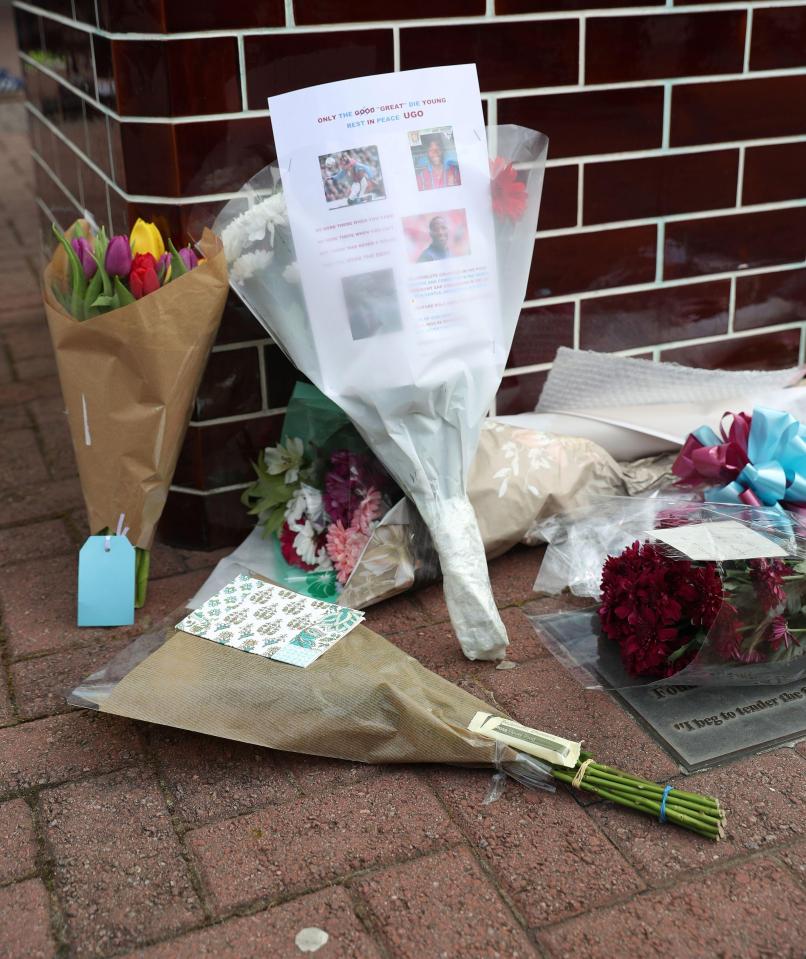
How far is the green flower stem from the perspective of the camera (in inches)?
82.8

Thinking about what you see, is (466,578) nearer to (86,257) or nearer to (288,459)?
(288,459)

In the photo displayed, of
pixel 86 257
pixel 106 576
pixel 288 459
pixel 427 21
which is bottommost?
pixel 106 576

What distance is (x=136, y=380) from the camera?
6.36 feet

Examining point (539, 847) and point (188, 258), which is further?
point (188, 258)

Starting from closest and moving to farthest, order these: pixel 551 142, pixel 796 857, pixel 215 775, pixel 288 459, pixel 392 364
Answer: pixel 796 857, pixel 215 775, pixel 392 364, pixel 288 459, pixel 551 142

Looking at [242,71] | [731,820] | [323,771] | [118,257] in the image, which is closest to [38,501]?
[118,257]

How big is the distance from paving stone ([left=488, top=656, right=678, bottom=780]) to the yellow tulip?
37.9 inches

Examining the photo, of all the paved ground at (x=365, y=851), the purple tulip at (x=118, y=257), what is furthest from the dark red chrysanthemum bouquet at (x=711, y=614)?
the purple tulip at (x=118, y=257)

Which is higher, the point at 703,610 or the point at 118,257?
the point at 118,257

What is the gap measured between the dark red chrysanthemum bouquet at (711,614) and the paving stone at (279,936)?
2.18 feet

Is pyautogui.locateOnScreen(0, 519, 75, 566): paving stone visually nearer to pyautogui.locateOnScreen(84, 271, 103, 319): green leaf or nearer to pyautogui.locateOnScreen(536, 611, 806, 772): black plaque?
pyautogui.locateOnScreen(84, 271, 103, 319): green leaf

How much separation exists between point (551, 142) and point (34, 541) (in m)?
1.40

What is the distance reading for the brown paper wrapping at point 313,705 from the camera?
1.65 meters

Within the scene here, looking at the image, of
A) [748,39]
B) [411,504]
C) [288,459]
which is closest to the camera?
[411,504]
